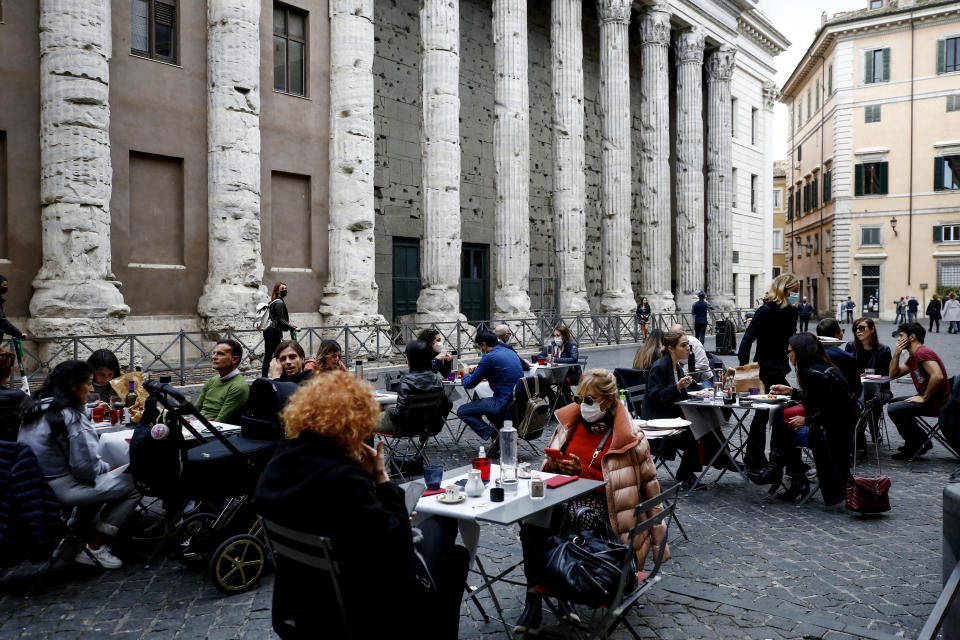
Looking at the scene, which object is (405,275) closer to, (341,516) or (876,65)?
(341,516)

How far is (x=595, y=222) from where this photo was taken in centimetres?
2588

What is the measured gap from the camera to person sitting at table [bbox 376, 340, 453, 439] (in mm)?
6809

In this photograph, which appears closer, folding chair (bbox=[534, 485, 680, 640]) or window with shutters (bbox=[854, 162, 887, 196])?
folding chair (bbox=[534, 485, 680, 640])

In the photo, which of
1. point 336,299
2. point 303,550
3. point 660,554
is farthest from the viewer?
point 336,299

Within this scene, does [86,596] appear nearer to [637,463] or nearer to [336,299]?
[637,463]

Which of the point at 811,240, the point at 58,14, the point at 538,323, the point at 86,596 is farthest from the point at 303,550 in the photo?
the point at 811,240

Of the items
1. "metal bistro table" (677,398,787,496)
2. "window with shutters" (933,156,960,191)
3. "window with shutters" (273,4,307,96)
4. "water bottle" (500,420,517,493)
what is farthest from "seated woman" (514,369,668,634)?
"window with shutters" (933,156,960,191)

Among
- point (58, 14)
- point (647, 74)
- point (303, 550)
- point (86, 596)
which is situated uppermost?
point (647, 74)

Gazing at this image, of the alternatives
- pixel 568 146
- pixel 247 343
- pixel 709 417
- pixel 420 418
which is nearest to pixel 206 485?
pixel 420 418

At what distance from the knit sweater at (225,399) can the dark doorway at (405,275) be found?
526 inches

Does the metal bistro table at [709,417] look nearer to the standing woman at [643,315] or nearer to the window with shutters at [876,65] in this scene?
the standing woman at [643,315]

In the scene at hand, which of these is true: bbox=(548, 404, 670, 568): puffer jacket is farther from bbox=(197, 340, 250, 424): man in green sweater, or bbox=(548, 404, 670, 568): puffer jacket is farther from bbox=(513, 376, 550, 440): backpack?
bbox=(513, 376, 550, 440): backpack

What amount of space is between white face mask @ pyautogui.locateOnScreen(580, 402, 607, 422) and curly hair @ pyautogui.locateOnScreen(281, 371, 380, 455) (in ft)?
5.79

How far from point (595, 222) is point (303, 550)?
24052 mm
